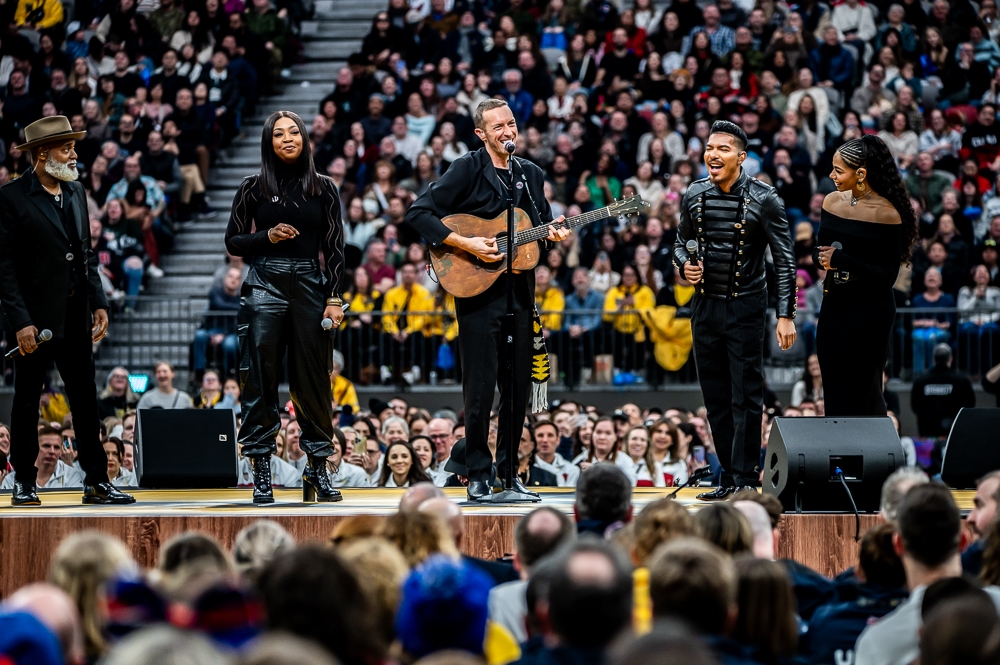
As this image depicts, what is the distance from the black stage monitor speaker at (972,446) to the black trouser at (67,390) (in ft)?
15.5

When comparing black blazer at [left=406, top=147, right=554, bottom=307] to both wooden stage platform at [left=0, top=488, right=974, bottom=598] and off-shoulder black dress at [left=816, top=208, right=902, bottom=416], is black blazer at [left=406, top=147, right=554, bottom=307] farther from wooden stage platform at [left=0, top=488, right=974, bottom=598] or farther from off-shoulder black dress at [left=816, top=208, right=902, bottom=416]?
off-shoulder black dress at [left=816, top=208, right=902, bottom=416]

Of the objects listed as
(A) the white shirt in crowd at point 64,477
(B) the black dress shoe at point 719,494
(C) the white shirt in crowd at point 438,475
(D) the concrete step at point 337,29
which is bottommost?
(C) the white shirt in crowd at point 438,475

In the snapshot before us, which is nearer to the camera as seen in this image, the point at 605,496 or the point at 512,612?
the point at 512,612

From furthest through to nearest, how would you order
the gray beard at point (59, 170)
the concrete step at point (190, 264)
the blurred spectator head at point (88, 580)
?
1. the concrete step at point (190, 264)
2. the gray beard at point (59, 170)
3. the blurred spectator head at point (88, 580)

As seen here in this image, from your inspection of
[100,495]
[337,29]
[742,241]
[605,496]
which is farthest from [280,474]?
[337,29]

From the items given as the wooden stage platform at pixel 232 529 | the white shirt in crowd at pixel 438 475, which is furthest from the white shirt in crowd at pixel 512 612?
the white shirt in crowd at pixel 438 475

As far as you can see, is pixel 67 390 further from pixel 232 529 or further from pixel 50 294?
pixel 232 529

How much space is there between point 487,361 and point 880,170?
7.58ft

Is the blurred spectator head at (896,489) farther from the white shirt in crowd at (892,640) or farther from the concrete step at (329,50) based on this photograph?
the concrete step at (329,50)

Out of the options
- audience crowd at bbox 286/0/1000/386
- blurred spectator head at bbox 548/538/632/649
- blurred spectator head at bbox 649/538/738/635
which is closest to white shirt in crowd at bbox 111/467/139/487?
audience crowd at bbox 286/0/1000/386

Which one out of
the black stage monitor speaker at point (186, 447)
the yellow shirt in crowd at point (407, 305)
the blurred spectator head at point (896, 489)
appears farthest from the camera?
the yellow shirt in crowd at point (407, 305)

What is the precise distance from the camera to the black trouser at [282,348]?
714 centimetres

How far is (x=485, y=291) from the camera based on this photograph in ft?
23.4

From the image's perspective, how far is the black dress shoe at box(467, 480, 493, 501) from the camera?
7.16 meters
